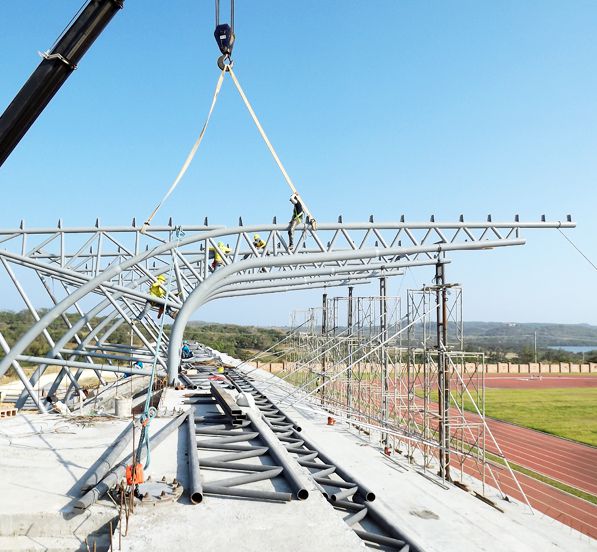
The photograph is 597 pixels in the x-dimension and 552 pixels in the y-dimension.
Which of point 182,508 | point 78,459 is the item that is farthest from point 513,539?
point 78,459

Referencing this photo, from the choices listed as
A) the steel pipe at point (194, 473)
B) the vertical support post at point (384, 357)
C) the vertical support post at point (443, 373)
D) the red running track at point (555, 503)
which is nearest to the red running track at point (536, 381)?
the red running track at point (555, 503)

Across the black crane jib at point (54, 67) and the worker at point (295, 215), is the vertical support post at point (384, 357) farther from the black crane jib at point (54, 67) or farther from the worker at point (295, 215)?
the black crane jib at point (54, 67)

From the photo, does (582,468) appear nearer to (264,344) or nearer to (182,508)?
(182,508)

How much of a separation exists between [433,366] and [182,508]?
460 inches

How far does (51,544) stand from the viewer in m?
5.41

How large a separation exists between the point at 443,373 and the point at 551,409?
24.4 m

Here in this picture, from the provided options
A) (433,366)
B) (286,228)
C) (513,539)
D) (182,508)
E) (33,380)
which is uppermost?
(286,228)

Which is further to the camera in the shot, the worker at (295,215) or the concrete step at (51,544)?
the worker at (295,215)

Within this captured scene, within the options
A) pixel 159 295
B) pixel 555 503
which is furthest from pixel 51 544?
pixel 555 503

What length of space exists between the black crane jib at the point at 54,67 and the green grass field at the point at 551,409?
25733 millimetres

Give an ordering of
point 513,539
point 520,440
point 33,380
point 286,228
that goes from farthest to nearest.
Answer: point 520,440 < point 33,380 < point 286,228 < point 513,539

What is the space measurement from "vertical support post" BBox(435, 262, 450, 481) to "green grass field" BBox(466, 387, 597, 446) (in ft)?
44.7

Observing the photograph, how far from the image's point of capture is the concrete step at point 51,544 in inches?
207

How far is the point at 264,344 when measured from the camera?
284 feet
